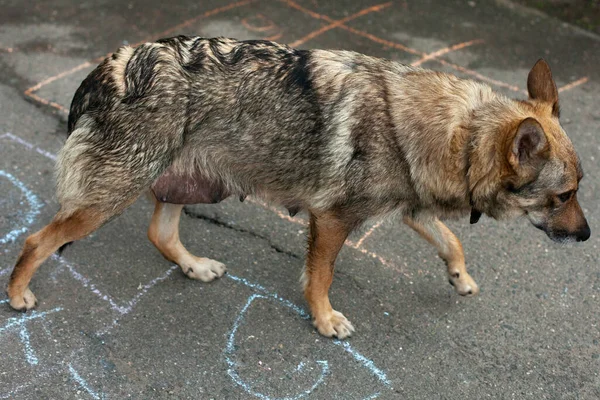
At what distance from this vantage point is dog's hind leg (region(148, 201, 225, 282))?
4352 millimetres

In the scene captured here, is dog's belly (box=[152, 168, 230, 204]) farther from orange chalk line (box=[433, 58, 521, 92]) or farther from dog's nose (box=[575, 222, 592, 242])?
orange chalk line (box=[433, 58, 521, 92])

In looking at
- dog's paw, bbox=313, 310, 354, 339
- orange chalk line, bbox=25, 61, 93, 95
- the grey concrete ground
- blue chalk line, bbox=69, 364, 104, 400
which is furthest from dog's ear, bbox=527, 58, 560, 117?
orange chalk line, bbox=25, 61, 93, 95

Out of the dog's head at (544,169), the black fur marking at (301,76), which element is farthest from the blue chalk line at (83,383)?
the dog's head at (544,169)

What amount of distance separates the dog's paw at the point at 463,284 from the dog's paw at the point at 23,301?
2559 millimetres

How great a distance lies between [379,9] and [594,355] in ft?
16.9

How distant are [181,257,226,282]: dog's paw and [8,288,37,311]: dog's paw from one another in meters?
0.91

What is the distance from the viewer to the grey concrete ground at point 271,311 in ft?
12.2

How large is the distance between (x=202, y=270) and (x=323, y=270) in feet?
2.84

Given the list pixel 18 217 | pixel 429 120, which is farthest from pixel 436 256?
pixel 18 217

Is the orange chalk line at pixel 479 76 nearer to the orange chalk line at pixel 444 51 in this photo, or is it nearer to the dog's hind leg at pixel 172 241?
the orange chalk line at pixel 444 51

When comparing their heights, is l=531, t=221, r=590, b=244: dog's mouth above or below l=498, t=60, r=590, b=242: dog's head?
below

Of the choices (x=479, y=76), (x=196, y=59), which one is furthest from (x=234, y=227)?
(x=479, y=76)

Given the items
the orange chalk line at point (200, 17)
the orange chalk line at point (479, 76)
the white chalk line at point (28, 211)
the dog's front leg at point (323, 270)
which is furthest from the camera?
the orange chalk line at point (200, 17)

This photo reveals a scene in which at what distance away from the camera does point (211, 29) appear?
7.39 m
